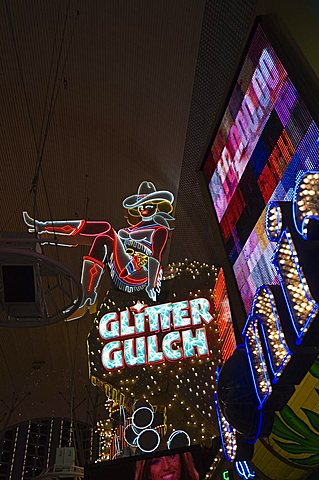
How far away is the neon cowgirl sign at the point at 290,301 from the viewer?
3137 millimetres

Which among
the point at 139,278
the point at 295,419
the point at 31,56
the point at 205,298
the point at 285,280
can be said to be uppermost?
the point at 31,56

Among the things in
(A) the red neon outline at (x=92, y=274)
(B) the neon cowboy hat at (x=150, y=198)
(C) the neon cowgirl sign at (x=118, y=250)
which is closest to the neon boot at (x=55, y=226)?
(C) the neon cowgirl sign at (x=118, y=250)

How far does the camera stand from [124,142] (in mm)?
10898

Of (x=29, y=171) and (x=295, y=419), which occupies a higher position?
(x=29, y=171)

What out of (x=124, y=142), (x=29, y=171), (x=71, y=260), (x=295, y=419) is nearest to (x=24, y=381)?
(x=71, y=260)

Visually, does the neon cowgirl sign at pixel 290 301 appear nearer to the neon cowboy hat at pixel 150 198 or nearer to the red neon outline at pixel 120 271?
the red neon outline at pixel 120 271

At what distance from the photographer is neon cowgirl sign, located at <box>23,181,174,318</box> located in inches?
340

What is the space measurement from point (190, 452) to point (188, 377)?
1.24 meters

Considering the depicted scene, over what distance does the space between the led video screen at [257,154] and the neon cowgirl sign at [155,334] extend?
66.6 inches

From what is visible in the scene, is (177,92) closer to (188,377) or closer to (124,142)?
(124,142)

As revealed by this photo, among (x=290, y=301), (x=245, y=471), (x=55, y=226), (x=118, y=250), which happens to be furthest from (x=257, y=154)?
(x=55, y=226)

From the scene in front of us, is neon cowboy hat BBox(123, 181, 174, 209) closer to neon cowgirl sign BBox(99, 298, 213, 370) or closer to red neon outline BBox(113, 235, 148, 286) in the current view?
red neon outline BBox(113, 235, 148, 286)

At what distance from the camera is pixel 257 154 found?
6227mm

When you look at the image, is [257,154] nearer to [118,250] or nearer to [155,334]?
[118,250]
